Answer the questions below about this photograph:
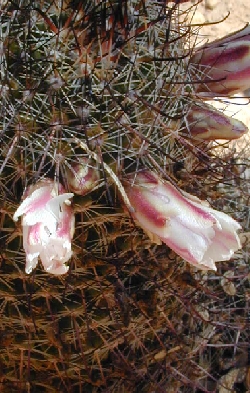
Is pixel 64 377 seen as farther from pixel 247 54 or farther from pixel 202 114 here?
pixel 247 54

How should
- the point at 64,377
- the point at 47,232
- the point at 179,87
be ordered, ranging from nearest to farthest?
the point at 47,232, the point at 179,87, the point at 64,377

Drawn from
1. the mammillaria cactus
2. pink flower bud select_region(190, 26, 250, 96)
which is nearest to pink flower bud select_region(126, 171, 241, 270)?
the mammillaria cactus

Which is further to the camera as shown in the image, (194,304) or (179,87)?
(194,304)

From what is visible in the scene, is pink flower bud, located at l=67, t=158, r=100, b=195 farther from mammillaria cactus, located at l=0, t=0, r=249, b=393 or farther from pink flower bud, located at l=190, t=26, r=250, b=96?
pink flower bud, located at l=190, t=26, r=250, b=96

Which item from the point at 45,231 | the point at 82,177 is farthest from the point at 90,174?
the point at 45,231

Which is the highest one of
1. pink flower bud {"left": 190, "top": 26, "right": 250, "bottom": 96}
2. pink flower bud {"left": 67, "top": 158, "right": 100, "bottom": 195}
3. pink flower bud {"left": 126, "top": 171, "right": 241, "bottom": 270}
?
pink flower bud {"left": 190, "top": 26, "right": 250, "bottom": 96}

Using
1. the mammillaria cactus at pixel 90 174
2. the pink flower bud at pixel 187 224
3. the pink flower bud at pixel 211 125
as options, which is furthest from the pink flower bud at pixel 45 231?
the pink flower bud at pixel 211 125

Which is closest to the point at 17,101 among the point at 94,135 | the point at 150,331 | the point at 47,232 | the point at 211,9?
the point at 94,135
